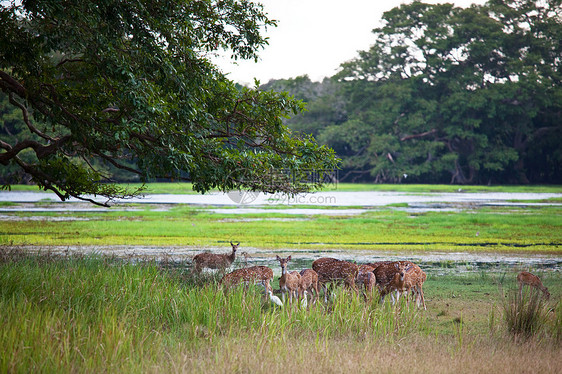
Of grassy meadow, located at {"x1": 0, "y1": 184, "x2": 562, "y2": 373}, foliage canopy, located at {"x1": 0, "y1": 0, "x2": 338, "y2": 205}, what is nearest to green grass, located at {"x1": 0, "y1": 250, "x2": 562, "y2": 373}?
grassy meadow, located at {"x1": 0, "y1": 184, "x2": 562, "y2": 373}

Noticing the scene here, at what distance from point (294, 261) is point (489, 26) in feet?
169

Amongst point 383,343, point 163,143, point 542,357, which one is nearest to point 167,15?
point 163,143

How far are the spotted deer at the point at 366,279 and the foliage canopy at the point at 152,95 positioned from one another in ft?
6.32

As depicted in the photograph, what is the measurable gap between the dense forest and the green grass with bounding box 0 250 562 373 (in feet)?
153

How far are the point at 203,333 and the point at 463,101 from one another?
53157 mm

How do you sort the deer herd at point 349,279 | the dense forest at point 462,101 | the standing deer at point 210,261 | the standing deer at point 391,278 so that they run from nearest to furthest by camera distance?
the standing deer at point 391,278 → the deer herd at point 349,279 → the standing deer at point 210,261 → the dense forest at point 462,101

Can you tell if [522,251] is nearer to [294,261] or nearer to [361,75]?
[294,261]

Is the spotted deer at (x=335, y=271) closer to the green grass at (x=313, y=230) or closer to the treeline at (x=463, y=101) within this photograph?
the green grass at (x=313, y=230)

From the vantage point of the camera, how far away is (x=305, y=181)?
10.7 metres

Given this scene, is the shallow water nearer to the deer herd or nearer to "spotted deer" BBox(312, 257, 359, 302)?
"spotted deer" BBox(312, 257, 359, 302)

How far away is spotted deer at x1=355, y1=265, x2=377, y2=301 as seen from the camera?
29.9 ft

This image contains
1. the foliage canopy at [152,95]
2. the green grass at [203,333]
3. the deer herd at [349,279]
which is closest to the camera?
the green grass at [203,333]

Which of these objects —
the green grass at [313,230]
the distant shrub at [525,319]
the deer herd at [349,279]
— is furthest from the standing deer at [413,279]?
the green grass at [313,230]

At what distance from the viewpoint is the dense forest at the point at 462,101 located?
55562mm
